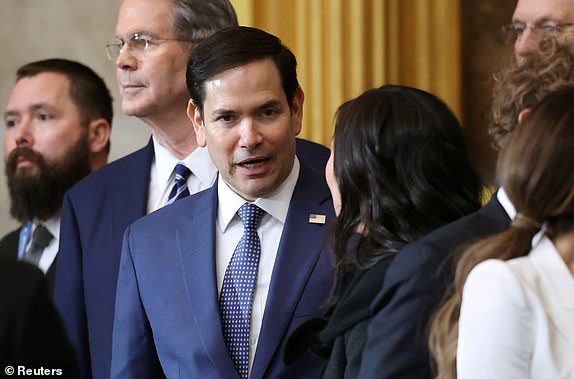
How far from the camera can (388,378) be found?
2.45 meters

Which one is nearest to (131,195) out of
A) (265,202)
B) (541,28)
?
(265,202)

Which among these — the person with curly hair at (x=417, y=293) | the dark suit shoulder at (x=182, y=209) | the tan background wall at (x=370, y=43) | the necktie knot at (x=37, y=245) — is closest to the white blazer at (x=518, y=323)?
the person with curly hair at (x=417, y=293)

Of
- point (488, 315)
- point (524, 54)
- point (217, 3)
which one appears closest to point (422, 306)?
point (488, 315)

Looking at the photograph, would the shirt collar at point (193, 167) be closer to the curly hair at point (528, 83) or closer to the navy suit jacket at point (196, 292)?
the navy suit jacket at point (196, 292)

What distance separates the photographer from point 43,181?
15.8 ft

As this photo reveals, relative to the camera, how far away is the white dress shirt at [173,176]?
397 centimetres

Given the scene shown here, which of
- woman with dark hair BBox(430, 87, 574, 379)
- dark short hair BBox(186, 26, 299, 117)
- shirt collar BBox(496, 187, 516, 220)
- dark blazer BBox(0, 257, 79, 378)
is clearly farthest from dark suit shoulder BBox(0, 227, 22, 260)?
woman with dark hair BBox(430, 87, 574, 379)

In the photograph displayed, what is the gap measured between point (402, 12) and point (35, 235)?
1664mm

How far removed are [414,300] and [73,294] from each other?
5.73 feet

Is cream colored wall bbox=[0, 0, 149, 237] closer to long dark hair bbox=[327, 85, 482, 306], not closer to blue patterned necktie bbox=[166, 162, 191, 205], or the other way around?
blue patterned necktie bbox=[166, 162, 191, 205]

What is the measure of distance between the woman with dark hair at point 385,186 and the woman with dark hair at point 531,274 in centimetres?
41

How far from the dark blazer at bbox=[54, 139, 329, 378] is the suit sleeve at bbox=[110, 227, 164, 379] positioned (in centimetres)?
45

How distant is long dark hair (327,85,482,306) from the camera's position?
2.70m

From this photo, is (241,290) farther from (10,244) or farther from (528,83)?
(10,244)
